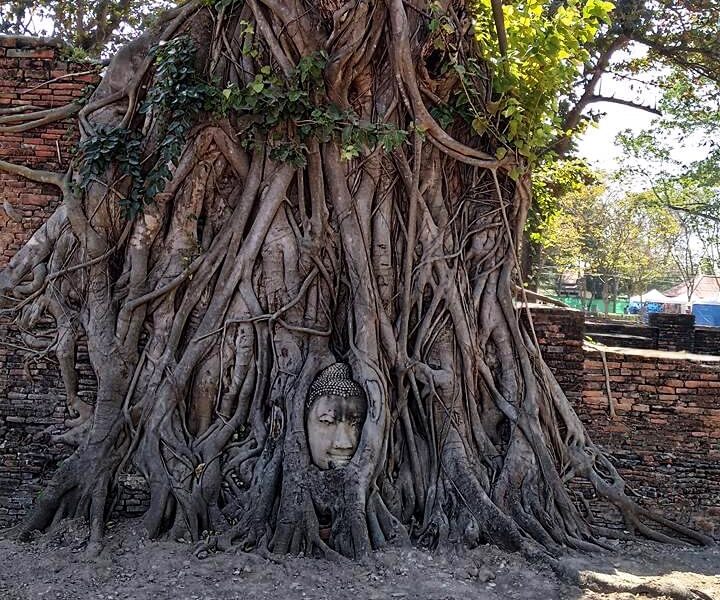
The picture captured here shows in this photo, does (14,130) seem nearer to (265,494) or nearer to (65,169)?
(65,169)

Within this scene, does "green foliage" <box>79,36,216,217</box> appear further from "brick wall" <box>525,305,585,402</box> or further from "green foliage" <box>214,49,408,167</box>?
"brick wall" <box>525,305,585,402</box>

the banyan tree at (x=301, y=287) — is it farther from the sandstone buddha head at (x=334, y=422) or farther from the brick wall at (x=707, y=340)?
the brick wall at (x=707, y=340)

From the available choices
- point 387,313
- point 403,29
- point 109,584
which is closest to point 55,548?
point 109,584

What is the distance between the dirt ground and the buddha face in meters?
0.65

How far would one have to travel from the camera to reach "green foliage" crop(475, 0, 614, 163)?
16.7ft

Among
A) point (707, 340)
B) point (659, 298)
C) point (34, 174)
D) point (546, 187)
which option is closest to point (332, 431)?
point (34, 174)

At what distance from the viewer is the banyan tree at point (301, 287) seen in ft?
15.2

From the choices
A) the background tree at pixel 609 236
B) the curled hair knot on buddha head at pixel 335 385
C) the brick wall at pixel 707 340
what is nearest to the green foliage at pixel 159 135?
the curled hair knot on buddha head at pixel 335 385

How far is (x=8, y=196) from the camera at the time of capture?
5500 millimetres

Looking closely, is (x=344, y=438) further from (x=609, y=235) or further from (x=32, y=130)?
(x=609, y=235)

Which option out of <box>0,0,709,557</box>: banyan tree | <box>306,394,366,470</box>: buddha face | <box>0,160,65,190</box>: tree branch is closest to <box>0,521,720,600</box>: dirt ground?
<box>0,0,709,557</box>: banyan tree

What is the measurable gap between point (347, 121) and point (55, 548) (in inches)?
126

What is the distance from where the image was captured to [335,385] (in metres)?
4.66

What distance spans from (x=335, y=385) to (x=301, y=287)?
2.42 ft
